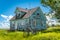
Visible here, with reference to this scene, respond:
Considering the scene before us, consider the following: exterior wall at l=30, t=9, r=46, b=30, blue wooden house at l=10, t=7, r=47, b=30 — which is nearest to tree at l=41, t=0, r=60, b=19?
blue wooden house at l=10, t=7, r=47, b=30

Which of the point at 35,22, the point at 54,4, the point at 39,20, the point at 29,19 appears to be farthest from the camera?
the point at 39,20

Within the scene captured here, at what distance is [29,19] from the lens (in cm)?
2545

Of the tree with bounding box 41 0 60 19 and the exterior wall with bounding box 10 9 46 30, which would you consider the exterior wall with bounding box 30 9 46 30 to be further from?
the tree with bounding box 41 0 60 19

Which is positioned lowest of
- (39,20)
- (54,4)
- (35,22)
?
(35,22)

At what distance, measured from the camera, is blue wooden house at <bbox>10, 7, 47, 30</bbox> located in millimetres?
25406

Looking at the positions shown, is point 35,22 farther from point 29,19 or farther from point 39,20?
point 29,19

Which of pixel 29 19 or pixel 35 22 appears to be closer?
pixel 29 19

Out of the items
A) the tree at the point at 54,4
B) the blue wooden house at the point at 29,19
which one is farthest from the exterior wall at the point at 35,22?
the tree at the point at 54,4

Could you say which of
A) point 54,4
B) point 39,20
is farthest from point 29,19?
point 54,4

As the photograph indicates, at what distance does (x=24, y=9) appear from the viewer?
28297 mm

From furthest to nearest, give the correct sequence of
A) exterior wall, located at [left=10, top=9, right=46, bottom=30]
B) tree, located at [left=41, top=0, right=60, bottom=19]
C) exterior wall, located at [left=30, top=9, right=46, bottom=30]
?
exterior wall, located at [left=30, top=9, right=46, bottom=30], exterior wall, located at [left=10, top=9, right=46, bottom=30], tree, located at [left=41, top=0, right=60, bottom=19]

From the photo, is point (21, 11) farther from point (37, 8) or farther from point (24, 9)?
point (37, 8)

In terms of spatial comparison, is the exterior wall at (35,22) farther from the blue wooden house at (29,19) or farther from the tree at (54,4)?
the tree at (54,4)

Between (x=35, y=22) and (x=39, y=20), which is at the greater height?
(x=39, y=20)
